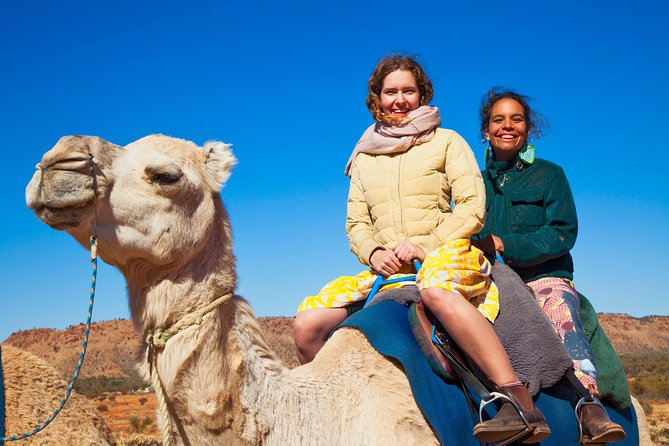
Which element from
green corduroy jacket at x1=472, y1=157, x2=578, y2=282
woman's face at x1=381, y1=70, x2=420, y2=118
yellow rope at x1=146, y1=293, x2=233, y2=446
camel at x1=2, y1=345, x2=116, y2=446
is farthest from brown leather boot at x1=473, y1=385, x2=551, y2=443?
camel at x1=2, y1=345, x2=116, y2=446

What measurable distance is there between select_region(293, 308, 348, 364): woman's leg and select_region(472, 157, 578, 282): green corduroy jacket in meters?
1.38

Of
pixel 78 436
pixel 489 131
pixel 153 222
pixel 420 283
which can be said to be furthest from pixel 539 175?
pixel 78 436

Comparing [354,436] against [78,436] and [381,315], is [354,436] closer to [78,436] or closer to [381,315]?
[381,315]

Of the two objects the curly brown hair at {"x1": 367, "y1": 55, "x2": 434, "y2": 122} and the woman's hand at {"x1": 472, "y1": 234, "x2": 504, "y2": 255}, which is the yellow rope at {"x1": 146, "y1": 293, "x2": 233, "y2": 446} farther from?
the curly brown hair at {"x1": 367, "y1": 55, "x2": 434, "y2": 122}

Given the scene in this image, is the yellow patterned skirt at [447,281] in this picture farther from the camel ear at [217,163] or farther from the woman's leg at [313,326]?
the camel ear at [217,163]

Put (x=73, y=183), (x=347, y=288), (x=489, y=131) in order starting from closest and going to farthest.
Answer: (x=73, y=183) < (x=347, y=288) < (x=489, y=131)

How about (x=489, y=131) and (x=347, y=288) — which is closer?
(x=347, y=288)

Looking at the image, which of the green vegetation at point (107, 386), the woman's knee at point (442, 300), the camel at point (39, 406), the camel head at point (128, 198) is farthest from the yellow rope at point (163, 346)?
the green vegetation at point (107, 386)

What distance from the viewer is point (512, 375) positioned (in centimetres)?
391

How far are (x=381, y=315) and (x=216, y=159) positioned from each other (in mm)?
1372

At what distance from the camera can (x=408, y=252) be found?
14.5 feet

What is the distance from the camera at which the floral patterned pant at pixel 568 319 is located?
15.1 feet

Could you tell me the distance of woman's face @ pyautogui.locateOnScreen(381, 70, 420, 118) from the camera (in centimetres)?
516

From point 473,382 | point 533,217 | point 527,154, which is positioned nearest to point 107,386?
point 527,154
